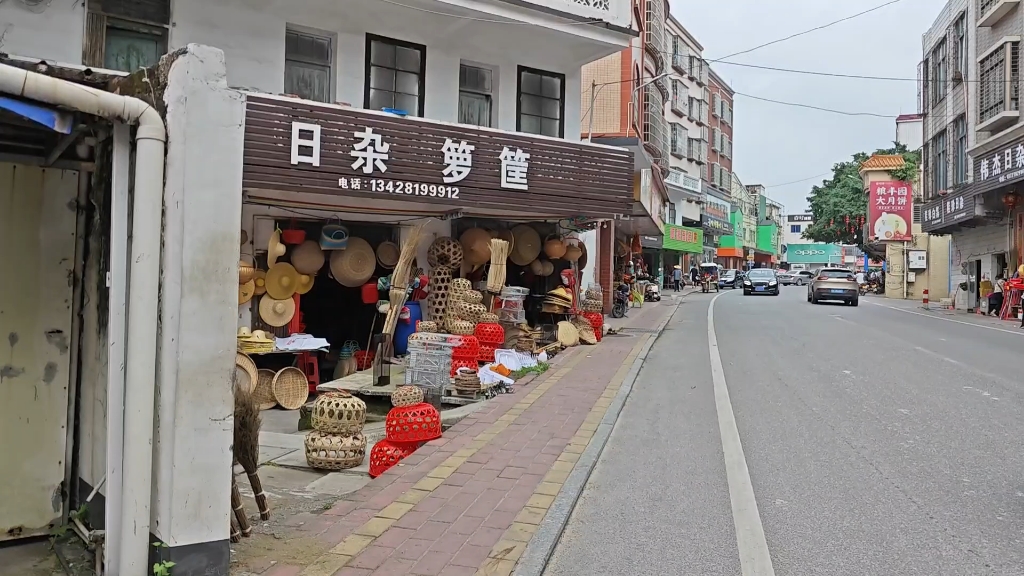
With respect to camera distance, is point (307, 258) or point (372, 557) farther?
point (307, 258)

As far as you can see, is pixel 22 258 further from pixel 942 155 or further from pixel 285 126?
pixel 942 155

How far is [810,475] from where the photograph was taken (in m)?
5.82

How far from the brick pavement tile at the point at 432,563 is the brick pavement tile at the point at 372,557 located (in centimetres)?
20

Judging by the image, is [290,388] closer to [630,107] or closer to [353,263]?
[353,263]

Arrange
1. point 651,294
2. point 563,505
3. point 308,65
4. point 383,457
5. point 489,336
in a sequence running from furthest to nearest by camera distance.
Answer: point 651,294 → point 308,65 → point 489,336 → point 383,457 → point 563,505

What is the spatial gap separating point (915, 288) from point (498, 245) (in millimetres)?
35989

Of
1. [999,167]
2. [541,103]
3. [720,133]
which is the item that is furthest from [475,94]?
[720,133]

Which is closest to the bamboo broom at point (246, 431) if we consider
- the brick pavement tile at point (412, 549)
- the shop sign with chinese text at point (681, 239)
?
the brick pavement tile at point (412, 549)

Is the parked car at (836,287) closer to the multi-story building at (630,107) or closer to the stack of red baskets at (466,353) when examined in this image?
the multi-story building at (630,107)

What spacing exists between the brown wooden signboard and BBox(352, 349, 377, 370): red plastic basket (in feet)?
8.52

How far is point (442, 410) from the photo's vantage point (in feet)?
28.9

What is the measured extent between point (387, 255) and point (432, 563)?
8.84 metres

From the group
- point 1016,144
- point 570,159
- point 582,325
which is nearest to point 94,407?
point 570,159

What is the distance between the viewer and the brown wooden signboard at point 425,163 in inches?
414
